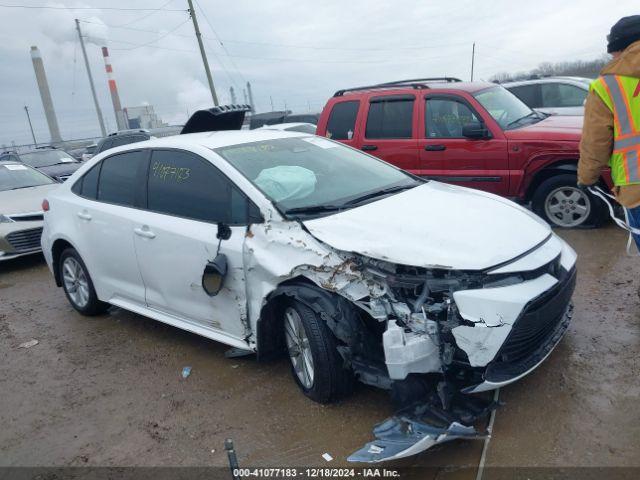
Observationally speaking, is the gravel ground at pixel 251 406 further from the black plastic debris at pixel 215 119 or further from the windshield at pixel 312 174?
the black plastic debris at pixel 215 119

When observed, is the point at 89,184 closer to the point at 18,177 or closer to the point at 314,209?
the point at 314,209

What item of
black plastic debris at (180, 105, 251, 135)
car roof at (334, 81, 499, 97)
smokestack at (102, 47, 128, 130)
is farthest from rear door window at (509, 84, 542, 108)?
smokestack at (102, 47, 128, 130)

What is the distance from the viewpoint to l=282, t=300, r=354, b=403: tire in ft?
10.3

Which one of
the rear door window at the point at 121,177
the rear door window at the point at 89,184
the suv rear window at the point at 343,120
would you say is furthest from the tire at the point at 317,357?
the suv rear window at the point at 343,120

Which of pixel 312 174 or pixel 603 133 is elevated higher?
pixel 603 133

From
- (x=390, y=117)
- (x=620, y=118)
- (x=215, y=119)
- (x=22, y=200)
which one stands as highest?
(x=215, y=119)

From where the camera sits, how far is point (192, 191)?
3.96 metres

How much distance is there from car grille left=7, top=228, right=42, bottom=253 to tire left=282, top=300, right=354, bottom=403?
5586 mm

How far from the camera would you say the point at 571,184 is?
19.8 feet

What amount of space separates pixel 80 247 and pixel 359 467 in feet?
11.1

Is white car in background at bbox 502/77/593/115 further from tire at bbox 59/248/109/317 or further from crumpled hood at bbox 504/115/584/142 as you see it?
tire at bbox 59/248/109/317

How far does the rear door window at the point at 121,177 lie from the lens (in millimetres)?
4445

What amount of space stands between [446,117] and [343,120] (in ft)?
4.73

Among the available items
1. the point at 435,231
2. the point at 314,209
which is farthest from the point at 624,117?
the point at 314,209
